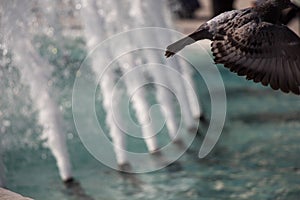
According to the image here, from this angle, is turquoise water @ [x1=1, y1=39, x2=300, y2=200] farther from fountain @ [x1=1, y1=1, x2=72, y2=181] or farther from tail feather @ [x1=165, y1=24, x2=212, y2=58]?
tail feather @ [x1=165, y1=24, x2=212, y2=58]

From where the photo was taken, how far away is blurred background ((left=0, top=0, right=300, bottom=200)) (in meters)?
6.54

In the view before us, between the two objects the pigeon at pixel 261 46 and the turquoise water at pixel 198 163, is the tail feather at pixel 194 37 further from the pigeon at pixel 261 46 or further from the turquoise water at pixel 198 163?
the turquoise water at pixel 198 163

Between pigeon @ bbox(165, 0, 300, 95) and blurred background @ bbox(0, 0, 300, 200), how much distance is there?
249 centimetres

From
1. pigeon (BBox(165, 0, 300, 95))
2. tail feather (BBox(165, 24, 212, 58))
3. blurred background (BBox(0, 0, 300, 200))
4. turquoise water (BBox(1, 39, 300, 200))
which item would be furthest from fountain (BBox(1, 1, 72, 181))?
pigeon (BBox(165, 0, 300, 95))

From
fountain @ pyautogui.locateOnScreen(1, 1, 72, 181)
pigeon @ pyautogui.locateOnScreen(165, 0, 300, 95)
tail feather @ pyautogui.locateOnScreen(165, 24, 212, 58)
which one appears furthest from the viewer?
fountain @ pyautogui.locateOnScreen(1, 1, 72, 181)

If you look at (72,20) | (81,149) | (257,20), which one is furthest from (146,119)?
(72,20)

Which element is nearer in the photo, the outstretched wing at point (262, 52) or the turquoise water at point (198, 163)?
the outstretched wing at point (262, 52)

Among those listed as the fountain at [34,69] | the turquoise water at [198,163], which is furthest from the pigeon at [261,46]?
the fountain at [34,69]

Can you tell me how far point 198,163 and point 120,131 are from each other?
2.89 ft

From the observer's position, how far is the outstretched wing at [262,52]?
3906 mm

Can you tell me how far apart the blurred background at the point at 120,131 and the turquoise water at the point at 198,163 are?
0.01 meters

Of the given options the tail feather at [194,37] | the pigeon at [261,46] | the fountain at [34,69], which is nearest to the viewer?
the pigeon at [261,46]

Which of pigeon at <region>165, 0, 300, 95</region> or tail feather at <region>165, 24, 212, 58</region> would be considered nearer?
pigeon at <region>165, 0, 300, 95</region>

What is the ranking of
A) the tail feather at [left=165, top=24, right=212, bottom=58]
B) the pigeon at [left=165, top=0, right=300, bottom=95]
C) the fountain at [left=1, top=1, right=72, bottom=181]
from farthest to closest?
the fountain at [left=1, top=1, right=72, bottom=181]
the tail feather at [left=165, top=24, right=212, bottom=58]
the pigeon at [left=165, top=0, right=300, bottom=95]
